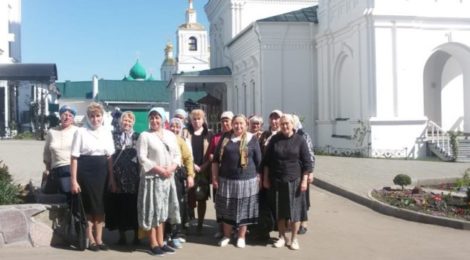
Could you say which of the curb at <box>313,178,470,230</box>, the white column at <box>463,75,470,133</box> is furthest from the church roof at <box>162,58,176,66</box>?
the curb at <box>313,178,470,230</box>

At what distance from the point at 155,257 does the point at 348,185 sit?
21.1 feet

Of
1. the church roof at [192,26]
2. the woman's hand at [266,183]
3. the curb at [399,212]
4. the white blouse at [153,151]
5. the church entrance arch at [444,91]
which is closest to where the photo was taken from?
the white blouse at [153,151]

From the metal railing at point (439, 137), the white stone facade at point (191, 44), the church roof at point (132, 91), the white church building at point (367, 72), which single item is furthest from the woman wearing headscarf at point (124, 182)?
the church roof at point (132, 91)

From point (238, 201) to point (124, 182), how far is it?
135cm

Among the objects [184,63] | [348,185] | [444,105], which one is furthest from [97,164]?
[184,63]

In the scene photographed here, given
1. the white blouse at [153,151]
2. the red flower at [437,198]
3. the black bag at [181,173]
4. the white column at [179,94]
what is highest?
the white column at [179,94]

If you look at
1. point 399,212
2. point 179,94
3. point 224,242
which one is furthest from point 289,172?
point 179,94

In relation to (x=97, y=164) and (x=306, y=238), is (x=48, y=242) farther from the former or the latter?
(x=306, y=238)

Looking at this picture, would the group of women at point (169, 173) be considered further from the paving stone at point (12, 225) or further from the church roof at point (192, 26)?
the church roof at point (192, 26)

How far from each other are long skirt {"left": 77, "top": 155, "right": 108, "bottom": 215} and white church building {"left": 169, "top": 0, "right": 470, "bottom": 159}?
14908mm

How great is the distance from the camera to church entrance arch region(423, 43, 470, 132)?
2300cm

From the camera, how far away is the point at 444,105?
77.5 feet

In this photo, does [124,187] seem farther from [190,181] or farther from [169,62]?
[169,62]

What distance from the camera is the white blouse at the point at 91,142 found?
625 centimetres
